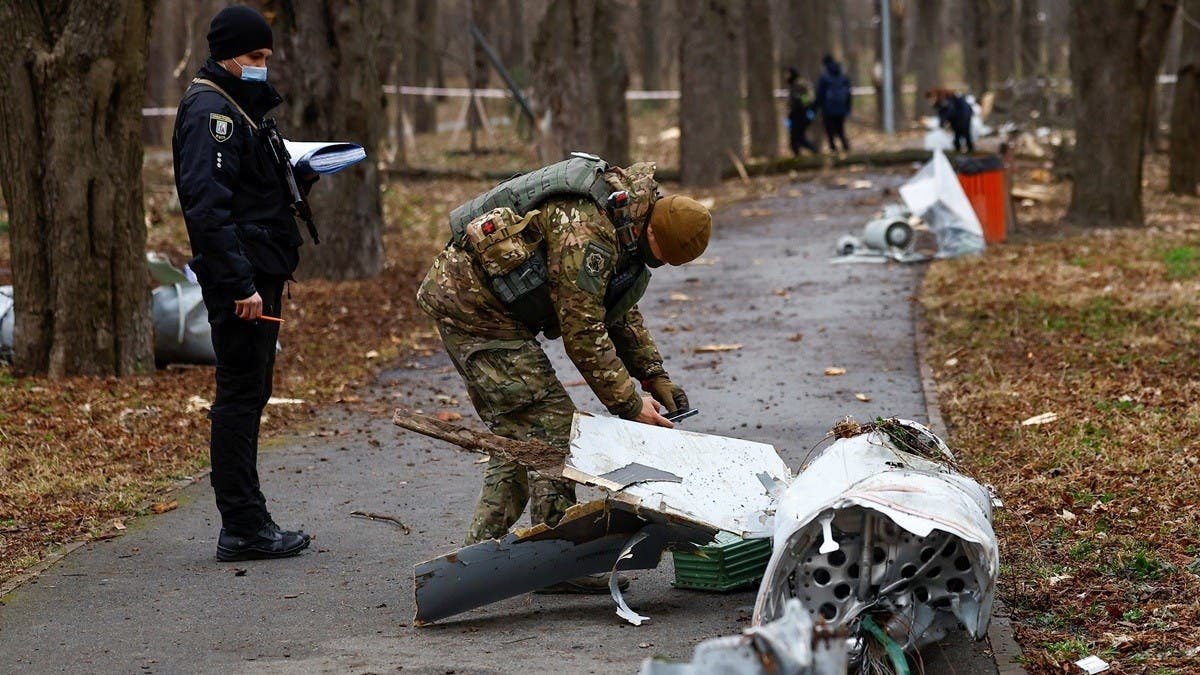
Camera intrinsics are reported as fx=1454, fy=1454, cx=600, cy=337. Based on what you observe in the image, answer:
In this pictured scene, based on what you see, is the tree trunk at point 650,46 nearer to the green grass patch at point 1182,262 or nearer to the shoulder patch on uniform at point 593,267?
the green grass patch at point 1182,262

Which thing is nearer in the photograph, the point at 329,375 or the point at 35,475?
the point at 35,475

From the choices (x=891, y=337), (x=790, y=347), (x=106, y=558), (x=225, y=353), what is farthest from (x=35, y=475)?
(x=891, y=337)

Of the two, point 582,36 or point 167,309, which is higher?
point 582,36

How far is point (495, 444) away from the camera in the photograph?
5102 millimetres

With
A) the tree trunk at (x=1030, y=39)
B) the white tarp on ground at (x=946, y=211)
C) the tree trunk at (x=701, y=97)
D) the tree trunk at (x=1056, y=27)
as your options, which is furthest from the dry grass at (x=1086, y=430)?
the tree trunk at (x=1056, y=27)

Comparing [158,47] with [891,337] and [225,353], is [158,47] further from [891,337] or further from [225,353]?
[225,353]

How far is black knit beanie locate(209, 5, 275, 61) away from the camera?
5789 mm

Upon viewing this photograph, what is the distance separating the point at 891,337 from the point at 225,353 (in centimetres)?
660

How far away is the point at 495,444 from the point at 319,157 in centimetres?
181

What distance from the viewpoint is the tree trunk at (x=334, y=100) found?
1396 centimetres

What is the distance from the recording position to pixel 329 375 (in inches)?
408

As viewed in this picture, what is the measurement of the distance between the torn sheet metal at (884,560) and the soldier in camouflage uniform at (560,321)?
1035 millimetres

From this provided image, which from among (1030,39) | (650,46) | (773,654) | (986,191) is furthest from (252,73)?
(650,46)

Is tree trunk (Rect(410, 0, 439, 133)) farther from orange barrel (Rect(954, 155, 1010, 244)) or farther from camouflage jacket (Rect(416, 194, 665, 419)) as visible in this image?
camouflage jacket (Rect(416, 194, 665, 419))
